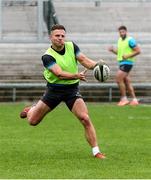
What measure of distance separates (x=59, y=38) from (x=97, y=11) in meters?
16.5

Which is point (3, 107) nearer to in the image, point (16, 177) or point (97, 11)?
point (97, 11)

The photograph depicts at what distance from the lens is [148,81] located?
25844 mm

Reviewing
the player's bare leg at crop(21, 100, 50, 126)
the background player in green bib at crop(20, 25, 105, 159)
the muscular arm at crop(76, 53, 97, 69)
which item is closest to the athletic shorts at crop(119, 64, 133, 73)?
the player's bare leg at crop(21, 100, 50, 126)

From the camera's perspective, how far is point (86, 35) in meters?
27.5

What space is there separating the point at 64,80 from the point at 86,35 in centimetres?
1581

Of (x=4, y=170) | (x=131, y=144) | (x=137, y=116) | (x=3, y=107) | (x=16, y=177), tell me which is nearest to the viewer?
(x=16, y=177)

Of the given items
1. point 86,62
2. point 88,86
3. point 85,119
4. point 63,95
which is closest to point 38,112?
point 63,95

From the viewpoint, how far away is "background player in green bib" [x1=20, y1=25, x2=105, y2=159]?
460 inches

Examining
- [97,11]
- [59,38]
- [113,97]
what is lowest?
[113,97]

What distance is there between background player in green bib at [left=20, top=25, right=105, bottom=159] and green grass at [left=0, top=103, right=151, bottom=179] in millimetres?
535

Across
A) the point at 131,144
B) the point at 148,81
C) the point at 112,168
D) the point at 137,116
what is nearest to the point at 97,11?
the point at 148,81

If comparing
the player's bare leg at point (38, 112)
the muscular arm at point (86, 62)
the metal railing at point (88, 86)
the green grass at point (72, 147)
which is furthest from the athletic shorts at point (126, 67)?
the muscular arm at point (86, 62)

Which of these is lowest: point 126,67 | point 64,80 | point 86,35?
point 86,35

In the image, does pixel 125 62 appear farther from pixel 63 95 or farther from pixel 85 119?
pixel 85 119
